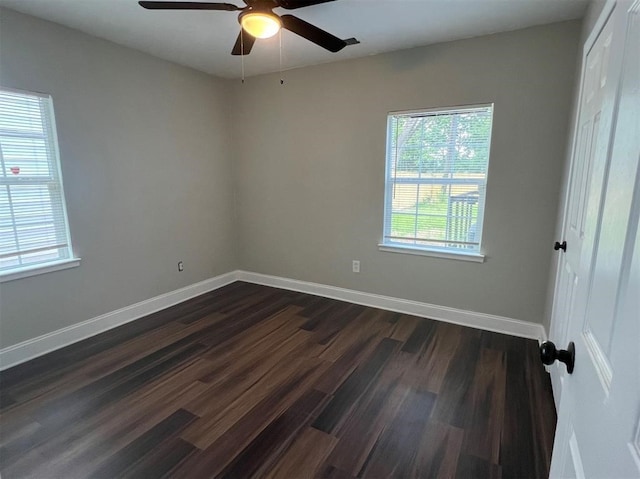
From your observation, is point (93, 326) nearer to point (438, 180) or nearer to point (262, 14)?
point (262, 14)

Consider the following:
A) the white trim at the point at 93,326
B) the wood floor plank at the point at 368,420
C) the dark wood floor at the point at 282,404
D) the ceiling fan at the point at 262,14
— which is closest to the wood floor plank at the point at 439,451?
the dark wood floor at the point at 282,404

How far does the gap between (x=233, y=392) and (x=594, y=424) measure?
80.0 inches

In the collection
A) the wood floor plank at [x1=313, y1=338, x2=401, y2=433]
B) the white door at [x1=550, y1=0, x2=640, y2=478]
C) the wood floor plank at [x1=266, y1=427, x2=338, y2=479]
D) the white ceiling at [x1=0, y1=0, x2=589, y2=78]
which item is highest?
the white ceiling at [x1=0, y1=0, x2=589, y2=78]

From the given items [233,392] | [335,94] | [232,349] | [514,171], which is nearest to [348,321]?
[232,349]

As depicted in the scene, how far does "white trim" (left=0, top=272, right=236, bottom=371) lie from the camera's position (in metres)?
2.53

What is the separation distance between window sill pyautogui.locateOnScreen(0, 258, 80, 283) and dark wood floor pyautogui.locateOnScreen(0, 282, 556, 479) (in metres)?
0.67

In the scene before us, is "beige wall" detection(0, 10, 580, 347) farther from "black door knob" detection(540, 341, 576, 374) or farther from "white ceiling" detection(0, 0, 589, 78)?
"black door knob" detection(540, 341, 576, 374)

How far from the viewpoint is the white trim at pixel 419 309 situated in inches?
116

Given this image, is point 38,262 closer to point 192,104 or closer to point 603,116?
point 192,104

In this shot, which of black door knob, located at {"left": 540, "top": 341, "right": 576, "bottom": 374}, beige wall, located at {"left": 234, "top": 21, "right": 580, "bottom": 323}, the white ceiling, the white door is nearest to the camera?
the white door

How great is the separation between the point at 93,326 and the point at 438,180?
3.41m

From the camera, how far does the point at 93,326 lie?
9.83ft

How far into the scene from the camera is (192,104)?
3686mm

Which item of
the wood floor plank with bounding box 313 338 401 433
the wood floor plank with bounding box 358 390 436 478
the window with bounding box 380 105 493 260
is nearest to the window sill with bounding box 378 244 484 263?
the window with bounding box 380 105 493 260
